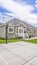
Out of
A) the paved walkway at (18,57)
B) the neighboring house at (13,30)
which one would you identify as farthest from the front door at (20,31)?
the paved walkway at (18,57)

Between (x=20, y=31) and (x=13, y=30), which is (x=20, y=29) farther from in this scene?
(x=13, y=30)

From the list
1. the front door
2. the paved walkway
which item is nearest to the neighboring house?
the front door

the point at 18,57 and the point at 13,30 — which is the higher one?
the point at 13,30

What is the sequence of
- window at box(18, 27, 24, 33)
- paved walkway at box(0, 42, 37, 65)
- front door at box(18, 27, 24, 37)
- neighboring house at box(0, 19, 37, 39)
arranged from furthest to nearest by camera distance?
window at box(18, 27, 24, 33) → front door at box(18, 27, 24, 37) → neighboring house at box(0, 19, 37, 39) → paved walkway at box(0, 42, 37, 65)

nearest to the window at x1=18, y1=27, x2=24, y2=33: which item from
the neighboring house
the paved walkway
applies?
the neighboring house

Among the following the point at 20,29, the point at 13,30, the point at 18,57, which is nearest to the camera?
the point at 18,57

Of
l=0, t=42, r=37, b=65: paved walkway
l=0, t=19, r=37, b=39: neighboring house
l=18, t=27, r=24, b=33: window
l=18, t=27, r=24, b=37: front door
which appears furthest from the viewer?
l=18, t=27, r=24, b=33: window

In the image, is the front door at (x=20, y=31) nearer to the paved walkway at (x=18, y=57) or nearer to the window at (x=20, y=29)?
the window at (x=20, y=29)

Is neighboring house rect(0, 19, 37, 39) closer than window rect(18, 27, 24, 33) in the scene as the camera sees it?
Yes

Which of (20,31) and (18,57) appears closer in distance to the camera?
(18,57)

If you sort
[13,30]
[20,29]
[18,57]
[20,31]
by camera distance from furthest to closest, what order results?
[20,29] < [20,31] < [13,30] < [18,57]

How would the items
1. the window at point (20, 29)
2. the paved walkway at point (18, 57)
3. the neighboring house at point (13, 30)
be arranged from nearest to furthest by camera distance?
the paved walkway at point (18, 57) → the neighboring house at point (13, 30) → the window at point (20, 29)

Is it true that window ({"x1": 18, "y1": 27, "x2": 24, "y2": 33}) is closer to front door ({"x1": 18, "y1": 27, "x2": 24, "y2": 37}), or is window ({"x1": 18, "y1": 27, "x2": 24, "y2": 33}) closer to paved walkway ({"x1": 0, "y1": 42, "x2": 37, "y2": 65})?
front door ({"x1": 18, "y1": 27, "x2": 24, "y2": 37})

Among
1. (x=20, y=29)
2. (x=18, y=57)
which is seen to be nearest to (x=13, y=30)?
(x=20, y=29)
